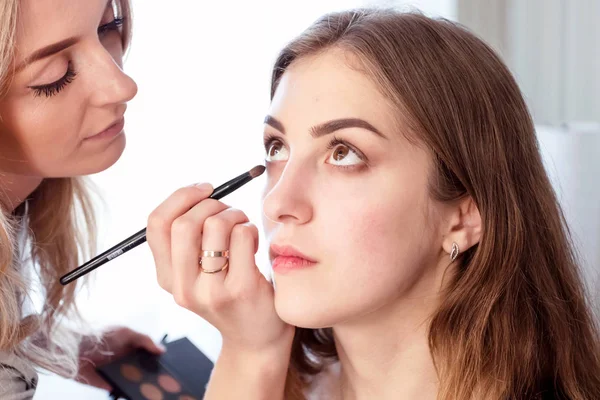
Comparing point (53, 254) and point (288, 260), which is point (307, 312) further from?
point (53, 254)

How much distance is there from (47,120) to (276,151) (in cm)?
33

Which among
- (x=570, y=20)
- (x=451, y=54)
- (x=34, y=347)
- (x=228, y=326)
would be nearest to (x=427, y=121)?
(x=451, y=54)

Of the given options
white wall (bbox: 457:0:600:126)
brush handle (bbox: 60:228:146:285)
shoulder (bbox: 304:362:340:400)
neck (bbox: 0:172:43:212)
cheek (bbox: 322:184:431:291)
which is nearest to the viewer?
cheek (bbox: 322:184:431:291)

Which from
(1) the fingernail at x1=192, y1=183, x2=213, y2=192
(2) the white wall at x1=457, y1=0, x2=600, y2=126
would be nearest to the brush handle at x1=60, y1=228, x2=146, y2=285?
(1) the fingernail at x1=192, y1=183, x2=213, y2=192

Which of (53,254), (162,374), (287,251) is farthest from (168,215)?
(53,254)

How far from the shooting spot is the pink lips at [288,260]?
1.02m

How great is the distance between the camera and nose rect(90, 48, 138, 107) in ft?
3.66

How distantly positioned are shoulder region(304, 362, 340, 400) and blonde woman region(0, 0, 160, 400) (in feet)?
0.95

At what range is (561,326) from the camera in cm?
111

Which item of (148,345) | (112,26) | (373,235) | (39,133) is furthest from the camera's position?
(148,345)

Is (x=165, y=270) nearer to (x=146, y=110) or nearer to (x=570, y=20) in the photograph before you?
(x=146, y=110)

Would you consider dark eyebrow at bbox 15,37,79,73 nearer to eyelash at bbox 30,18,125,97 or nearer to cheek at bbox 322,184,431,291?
eyelash at bbox 30,18,125,97

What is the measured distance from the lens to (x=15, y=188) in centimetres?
127

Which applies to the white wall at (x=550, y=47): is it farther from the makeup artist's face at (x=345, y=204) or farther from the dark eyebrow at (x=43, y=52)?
the dark eyebrow at (x=43, y=52)
